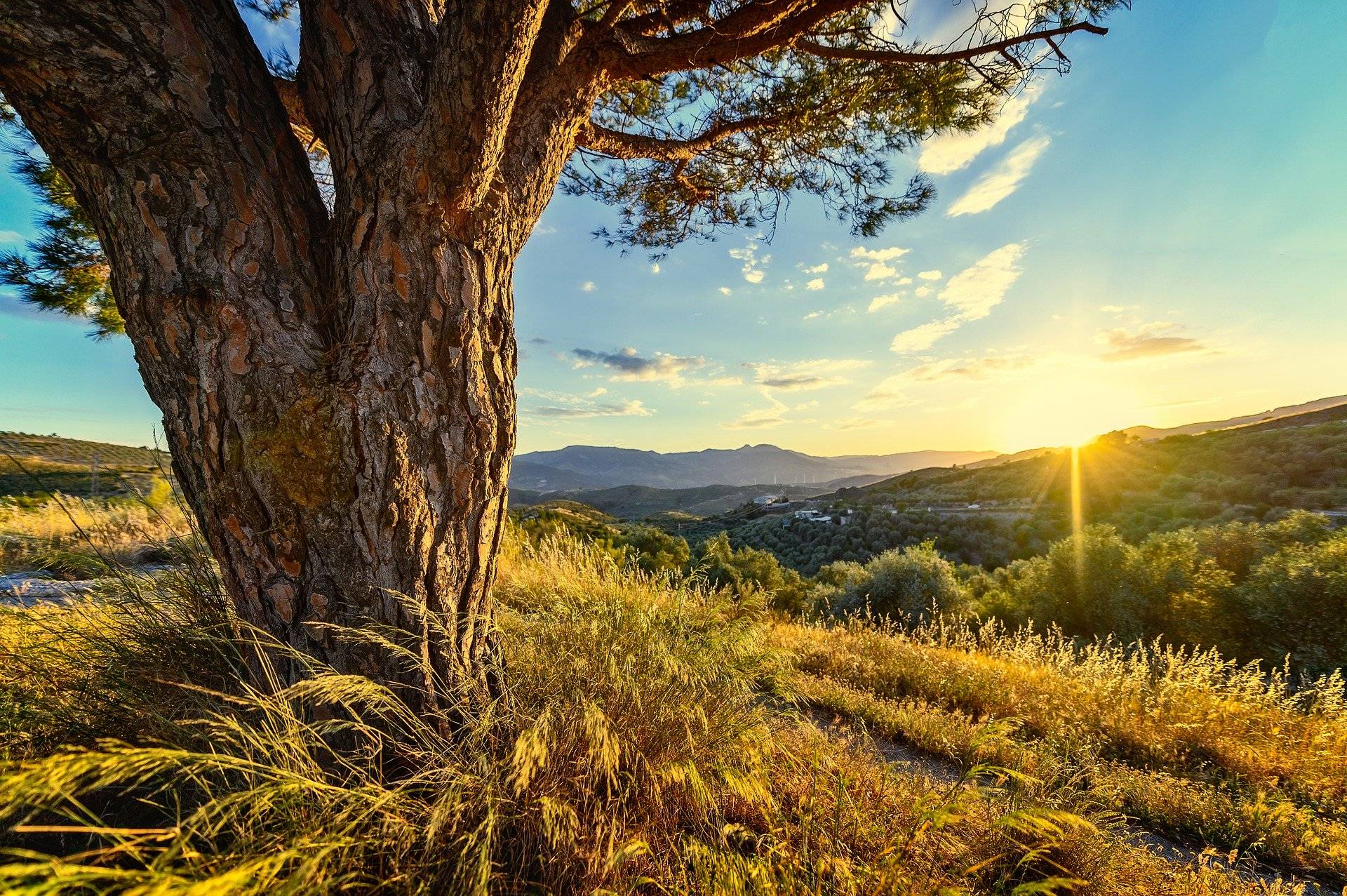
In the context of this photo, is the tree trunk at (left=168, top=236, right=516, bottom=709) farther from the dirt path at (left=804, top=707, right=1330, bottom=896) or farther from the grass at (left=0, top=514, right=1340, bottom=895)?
the dirt path at (left=804, top=707, right=1330, bottom=896)

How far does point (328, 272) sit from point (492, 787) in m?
1.79

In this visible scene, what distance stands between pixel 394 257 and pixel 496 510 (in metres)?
0.95

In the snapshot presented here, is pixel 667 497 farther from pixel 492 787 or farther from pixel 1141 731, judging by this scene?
pixel 492 787

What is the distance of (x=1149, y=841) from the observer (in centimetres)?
229

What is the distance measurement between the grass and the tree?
0.29m

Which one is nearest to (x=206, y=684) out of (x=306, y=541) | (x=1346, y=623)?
(x=306, y=541)

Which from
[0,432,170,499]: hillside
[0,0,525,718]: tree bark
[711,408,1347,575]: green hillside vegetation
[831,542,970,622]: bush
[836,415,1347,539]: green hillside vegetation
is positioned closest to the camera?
[0,0,525,718]: tree bark

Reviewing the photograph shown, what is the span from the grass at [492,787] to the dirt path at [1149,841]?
11 centimetres

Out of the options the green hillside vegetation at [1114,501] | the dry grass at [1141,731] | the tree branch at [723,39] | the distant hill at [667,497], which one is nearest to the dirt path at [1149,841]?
the dry grass at [1141,731]

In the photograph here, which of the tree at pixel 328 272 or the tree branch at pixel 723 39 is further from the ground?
the tree branch at pixel 723 39

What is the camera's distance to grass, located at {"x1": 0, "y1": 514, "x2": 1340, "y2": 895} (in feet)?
3.54

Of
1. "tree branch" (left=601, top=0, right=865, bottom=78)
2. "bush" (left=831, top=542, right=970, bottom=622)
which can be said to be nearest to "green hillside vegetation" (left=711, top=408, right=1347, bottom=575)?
"bush" (left=831, top=542, right=970, bottom=622)

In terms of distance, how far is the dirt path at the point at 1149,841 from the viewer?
201 centimetres

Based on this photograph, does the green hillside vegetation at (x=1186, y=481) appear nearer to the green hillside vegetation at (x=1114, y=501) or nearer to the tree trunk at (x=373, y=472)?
the green hillside vegetation at (x=1114, y=501)
